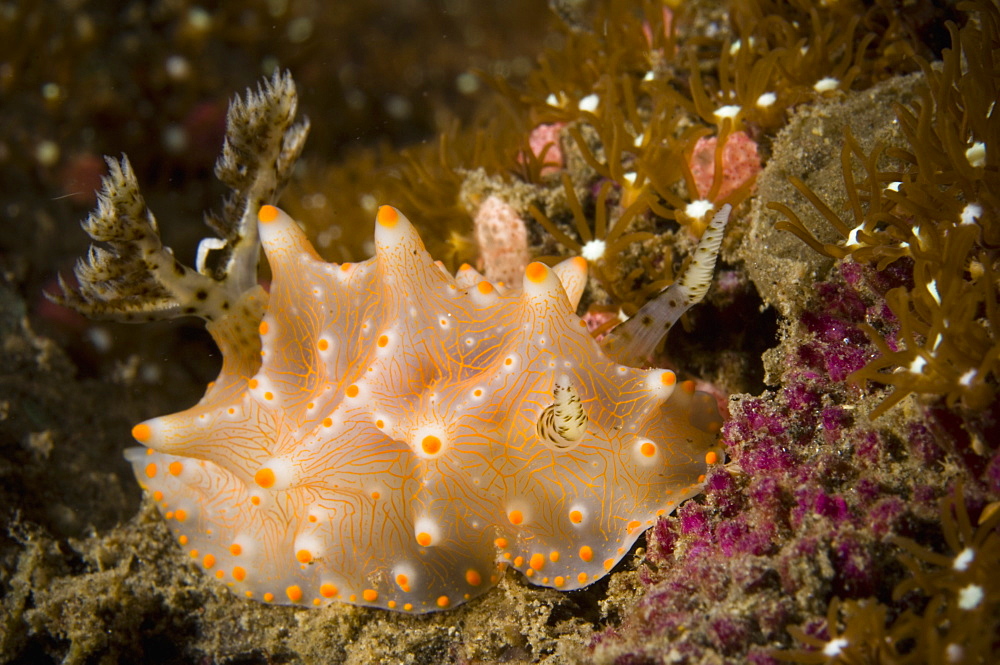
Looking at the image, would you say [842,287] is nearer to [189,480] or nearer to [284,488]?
[284,488]

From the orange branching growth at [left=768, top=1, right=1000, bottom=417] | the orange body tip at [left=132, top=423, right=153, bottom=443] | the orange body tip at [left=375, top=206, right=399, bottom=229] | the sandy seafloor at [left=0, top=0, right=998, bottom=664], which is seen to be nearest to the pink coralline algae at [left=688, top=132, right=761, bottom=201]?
the sandy seafloor at [left=0, top=0, right=998, bottom=664]

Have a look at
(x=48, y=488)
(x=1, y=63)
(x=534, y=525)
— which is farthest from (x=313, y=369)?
(x=1, y=63)

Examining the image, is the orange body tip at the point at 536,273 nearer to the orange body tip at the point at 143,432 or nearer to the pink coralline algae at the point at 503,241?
the pink coralline algae at the point at 503,241

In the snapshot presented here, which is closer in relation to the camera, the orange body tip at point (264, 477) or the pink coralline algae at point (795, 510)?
the pink coralline algae at point (795, 510)

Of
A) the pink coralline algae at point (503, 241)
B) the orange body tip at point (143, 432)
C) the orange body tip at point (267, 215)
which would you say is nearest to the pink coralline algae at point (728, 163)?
the pink coralline algae at point (503, 241)

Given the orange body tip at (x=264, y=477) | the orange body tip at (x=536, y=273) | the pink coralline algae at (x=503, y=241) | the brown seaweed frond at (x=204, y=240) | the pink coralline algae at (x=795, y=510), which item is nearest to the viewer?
the pink coralline algae at (x=795, y=510)

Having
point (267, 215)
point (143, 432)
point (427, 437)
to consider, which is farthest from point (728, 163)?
point (143, 432)
